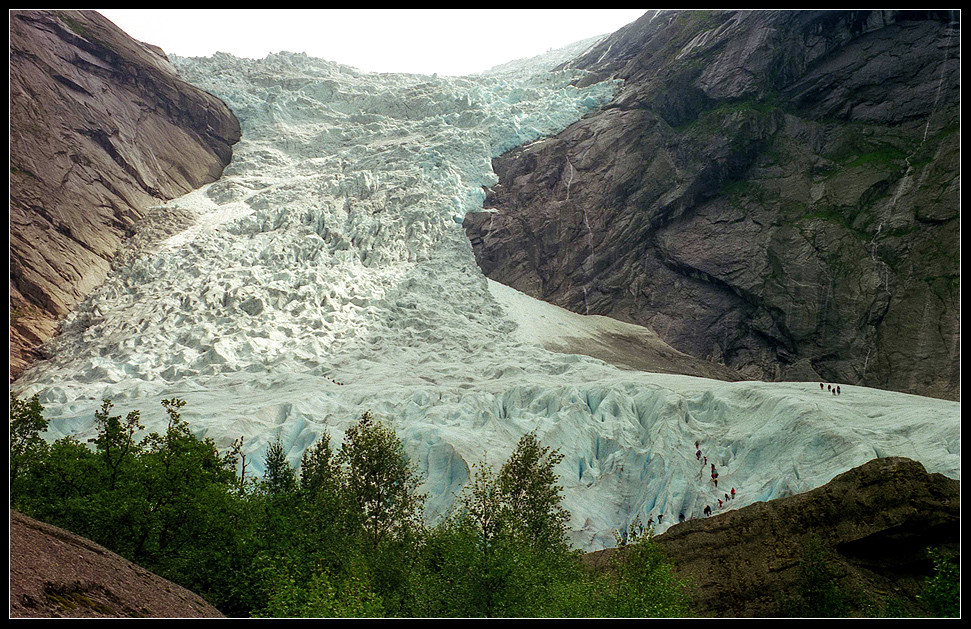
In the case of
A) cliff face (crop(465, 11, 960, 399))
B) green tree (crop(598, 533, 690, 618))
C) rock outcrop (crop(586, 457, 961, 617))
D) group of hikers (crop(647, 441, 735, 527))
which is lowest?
green tree (crop(598, 533, 690, 618))

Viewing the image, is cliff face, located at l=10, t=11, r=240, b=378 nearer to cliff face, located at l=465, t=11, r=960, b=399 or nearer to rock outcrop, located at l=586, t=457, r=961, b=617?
cliff face, located at l=465, t=11, r=960, b=399

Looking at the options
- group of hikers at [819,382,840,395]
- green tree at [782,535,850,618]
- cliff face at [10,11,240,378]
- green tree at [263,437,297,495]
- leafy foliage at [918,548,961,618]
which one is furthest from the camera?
cliff face at [10,11,240,378]

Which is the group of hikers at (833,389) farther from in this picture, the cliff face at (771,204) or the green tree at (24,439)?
the green tree at (24,439)

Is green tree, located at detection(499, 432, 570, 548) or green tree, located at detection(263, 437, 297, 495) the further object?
green tree, located at detection(499, 432, 570, 548)

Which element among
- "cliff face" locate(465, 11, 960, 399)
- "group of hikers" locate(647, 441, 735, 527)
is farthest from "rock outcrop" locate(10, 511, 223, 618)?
"cliff face" locate(465, 11, 960, 399)

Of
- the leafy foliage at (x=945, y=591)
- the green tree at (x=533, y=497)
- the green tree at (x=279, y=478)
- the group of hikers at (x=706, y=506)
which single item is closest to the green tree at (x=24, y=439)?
the green tree at (x=279, y=478)

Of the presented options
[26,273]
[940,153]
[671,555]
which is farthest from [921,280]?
[26,273]

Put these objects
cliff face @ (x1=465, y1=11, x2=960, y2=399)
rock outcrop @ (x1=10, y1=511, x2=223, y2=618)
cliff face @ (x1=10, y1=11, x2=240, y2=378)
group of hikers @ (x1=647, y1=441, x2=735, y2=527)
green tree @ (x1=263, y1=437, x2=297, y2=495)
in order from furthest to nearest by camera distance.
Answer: cliff face @ (x1=465, y1=11, x2=960, y2=399) → cliff face @ (x1=10, y1=11, x2=240, y2=378) → group of hikers @ (x1=647, y1=441, x2=735, y2=527) → green tree @ (x1=263, y1=437, x2=297, y2=495) → rock outcrop @ (x1=10, y1=511, x2=223, y2=618)

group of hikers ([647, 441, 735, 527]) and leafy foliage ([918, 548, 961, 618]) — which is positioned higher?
group of hikers ([647, 441, 735, 527])
